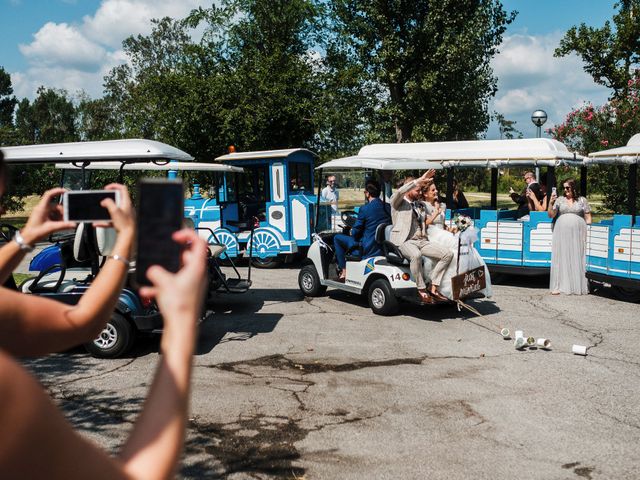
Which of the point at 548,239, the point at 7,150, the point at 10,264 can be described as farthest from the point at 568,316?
the point at 10,264

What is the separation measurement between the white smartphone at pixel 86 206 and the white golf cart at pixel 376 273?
25.3ft

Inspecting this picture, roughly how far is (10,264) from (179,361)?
106cm

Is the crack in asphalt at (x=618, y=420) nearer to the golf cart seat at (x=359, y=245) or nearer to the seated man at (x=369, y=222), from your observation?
the golf cart seat at (x=359, y=245)

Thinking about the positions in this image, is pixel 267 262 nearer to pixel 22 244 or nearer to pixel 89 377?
pixel 89 377

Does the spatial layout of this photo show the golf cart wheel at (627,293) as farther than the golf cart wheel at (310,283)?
No

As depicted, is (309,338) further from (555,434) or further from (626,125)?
(626,125)

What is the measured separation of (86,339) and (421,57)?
25.0m

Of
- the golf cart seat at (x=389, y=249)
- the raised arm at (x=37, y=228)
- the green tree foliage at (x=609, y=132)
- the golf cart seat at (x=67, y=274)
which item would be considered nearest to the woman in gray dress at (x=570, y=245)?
the golf cart seat at (x=389, y=249)

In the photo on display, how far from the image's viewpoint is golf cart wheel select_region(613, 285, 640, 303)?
1095cm

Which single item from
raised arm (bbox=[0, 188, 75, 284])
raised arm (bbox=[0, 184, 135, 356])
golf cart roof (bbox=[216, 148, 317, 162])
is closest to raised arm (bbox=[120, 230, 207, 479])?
raised arm (bbox=[0, 184, 135, 356])

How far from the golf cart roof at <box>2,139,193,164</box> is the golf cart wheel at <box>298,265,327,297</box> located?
12.7 ft

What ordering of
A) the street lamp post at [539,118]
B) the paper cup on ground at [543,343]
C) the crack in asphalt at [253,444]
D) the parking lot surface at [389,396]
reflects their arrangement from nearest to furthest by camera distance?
the crack in asphalt at [253,444] → the parking lot surface at [389,396] → the paper cup on ground at [543,343] → the street lamp post at [539,118]

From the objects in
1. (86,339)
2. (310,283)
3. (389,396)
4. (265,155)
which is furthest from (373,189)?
(86,339)

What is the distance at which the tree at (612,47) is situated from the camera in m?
21.6
